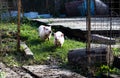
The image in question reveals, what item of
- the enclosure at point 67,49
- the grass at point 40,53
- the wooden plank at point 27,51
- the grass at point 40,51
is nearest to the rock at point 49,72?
the enclosure at point 67,49

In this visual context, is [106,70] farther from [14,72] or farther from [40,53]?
[40,53]

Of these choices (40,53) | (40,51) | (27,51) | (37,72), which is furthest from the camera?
(40,51)

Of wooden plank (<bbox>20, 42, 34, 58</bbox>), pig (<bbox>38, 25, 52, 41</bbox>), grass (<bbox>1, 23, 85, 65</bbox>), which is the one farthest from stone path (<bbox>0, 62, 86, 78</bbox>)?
pig (<bbox>38, 25, 52, 41</bbox>)

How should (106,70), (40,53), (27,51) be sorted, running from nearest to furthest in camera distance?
(106,70)
(27,51)
(40,53)

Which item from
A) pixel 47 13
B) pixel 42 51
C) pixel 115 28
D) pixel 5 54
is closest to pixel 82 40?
pixel 115 28

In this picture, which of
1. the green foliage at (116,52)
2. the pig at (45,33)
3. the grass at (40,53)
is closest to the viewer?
the green foliage at (116,52)

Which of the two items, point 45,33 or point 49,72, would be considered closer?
point 49,72

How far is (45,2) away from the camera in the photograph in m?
18.7

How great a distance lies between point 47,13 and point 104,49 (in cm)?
1118

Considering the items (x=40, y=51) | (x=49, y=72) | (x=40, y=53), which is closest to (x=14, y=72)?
(x=49, y=72)

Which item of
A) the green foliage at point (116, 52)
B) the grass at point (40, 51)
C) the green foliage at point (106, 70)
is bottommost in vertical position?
the grass at point (40, 51)

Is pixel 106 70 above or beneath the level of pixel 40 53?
above

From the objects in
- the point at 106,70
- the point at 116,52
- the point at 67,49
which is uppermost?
the point at 106,70

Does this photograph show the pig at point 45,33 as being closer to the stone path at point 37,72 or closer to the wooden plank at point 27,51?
the wooden plank at point 27,51
